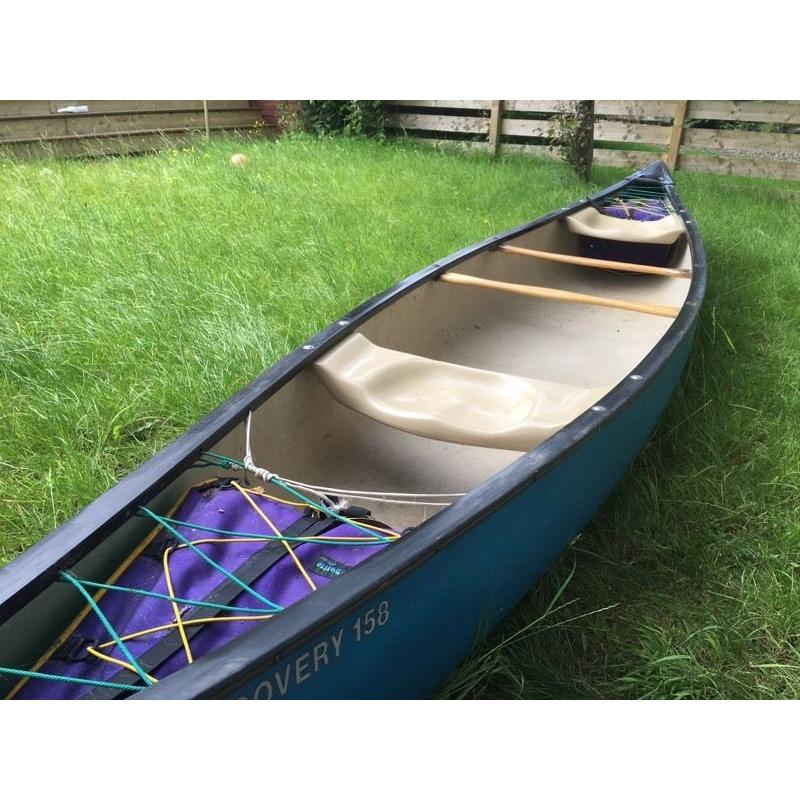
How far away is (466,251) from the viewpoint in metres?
3.14

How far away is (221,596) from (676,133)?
7.30 m

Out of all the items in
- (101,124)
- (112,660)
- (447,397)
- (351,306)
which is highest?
(101,124)

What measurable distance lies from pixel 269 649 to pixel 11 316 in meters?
2.84

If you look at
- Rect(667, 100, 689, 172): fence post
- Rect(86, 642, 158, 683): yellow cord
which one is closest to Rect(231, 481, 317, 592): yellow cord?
Rect(86, 642, 158, 683): yellow cord

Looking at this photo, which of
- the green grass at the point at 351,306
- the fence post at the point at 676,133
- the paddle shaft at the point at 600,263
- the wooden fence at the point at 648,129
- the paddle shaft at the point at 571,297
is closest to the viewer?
the green grass at the point at 351,306

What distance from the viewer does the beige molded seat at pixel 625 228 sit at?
395cm

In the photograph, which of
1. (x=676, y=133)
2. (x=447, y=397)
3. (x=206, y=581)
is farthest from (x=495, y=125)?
(x=206, y=581)

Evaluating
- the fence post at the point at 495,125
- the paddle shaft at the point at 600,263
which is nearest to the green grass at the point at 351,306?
the paddle shaft at the point at 600,263

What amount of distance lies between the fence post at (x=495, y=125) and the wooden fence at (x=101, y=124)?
3579 millimetres

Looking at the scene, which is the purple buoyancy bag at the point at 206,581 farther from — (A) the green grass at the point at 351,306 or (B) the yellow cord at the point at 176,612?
(A) the green grass at the point at 351,306

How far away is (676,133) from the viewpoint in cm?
719

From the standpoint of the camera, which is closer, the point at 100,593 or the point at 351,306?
the point at 100,593

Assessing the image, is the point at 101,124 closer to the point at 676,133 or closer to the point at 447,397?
the point at 676,133

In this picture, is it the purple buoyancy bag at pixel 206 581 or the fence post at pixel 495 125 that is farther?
the fence post at pixel 495 125
